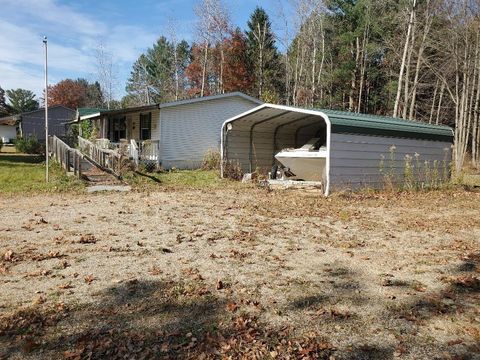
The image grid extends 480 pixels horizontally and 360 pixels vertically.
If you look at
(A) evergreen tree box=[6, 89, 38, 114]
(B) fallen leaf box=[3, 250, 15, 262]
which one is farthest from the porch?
(A) evergreen tree box=[6, 89, 38, 114]

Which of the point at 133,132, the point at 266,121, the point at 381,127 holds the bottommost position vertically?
the point at 133,132

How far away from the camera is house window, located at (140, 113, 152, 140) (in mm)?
22672

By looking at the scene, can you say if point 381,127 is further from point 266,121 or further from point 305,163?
point 266,121

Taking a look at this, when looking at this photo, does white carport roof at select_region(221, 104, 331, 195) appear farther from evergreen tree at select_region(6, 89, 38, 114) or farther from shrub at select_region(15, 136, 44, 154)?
evergreen tree at select_region(6, 89, 38, 114)

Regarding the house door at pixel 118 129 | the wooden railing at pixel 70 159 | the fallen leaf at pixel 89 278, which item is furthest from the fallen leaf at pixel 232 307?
the house door at pixel 118 129

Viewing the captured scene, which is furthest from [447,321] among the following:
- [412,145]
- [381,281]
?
[412,145]

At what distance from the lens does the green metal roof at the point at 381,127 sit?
12.7 meters

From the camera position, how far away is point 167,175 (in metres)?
18.1

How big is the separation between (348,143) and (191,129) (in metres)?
10.8

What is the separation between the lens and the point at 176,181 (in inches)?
648

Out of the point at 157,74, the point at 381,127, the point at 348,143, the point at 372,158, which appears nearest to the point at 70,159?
the point at 348,143

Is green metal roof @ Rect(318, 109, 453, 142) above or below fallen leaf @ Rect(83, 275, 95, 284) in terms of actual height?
above

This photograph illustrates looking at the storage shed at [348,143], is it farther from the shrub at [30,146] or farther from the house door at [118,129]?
the shrub at [30,146]

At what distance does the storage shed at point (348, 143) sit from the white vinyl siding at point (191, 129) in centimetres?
410
